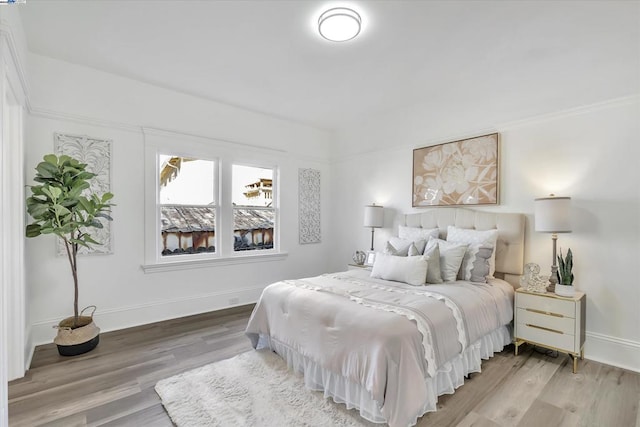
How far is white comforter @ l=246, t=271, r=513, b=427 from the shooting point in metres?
1.73

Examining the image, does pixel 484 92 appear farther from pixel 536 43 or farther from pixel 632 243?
pixel 632 243

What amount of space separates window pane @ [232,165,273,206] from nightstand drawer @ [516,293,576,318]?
343 centimetres

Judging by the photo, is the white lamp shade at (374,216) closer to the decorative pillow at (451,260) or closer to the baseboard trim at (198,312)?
the decorative pillow at (451,260)

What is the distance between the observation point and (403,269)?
2.86 meters

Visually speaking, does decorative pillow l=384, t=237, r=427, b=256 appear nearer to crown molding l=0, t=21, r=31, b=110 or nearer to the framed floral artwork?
the framed floral artwork

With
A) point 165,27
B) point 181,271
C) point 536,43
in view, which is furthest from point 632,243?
point 181,271

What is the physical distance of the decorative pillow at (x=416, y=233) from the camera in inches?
139

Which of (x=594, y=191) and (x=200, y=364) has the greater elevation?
(x=594, y=191)

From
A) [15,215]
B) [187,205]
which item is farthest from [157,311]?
[15,215]

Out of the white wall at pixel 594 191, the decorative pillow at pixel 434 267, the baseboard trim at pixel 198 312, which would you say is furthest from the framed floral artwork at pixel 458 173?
the baseboard trim at pixel 198 312

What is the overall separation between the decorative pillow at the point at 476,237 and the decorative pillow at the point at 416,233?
0.20 m

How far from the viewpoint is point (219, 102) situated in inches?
159

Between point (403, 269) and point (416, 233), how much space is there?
941 millimetres

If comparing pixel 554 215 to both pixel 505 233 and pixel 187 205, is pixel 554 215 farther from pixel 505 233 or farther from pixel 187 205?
pixel 187 205
